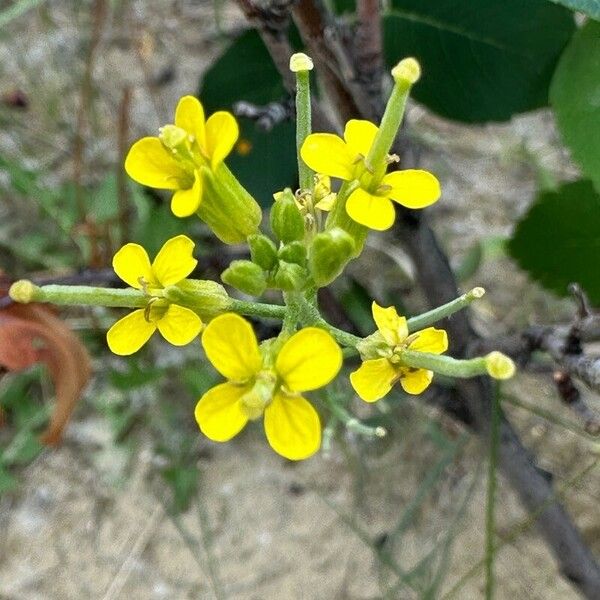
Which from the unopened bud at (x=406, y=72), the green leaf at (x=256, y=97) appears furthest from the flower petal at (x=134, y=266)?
the green leaf at (x=256, y=97)

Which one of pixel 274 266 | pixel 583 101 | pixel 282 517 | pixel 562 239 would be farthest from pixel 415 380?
pixel 282 517

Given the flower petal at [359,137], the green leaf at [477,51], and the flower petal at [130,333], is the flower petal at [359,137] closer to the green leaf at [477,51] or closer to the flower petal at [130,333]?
the flower petal at [130,333]

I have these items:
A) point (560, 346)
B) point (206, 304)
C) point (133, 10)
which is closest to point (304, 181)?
point (206, 304)

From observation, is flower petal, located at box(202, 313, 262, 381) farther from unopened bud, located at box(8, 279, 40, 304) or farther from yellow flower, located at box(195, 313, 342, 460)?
unopened bud, located at box(8, 279, 40, 304)

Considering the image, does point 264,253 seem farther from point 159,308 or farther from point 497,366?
point 497,366

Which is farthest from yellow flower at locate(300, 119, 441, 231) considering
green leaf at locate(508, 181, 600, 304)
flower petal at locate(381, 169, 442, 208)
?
green leaf at locate(508, 181, 600, 304)

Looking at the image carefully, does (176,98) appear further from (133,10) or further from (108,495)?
(108,495)
